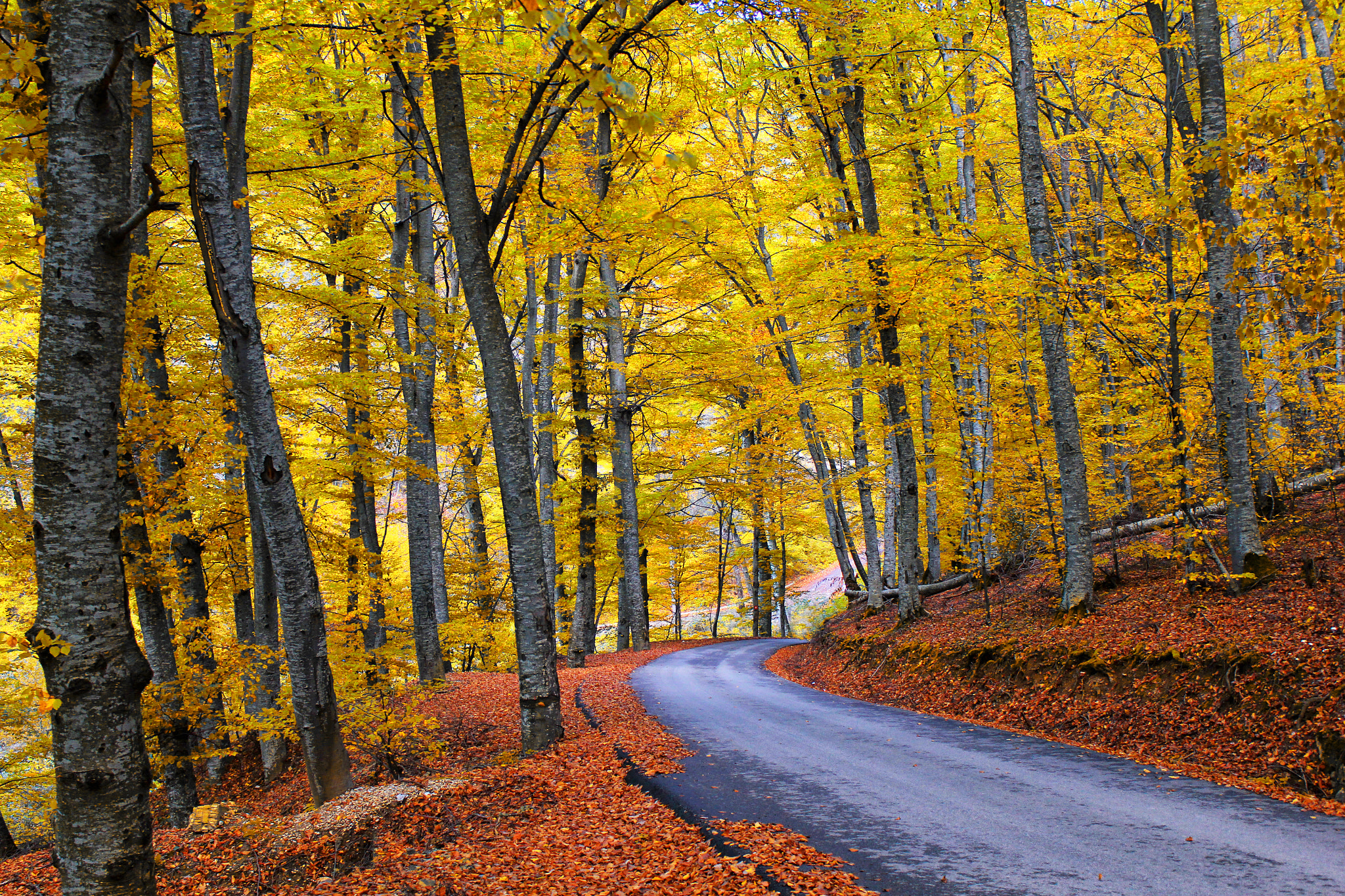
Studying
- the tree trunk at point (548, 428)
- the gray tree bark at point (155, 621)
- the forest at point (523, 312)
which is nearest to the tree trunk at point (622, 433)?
the forest at point (523, 312)

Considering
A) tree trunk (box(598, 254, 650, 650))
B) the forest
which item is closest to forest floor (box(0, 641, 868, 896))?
the forest

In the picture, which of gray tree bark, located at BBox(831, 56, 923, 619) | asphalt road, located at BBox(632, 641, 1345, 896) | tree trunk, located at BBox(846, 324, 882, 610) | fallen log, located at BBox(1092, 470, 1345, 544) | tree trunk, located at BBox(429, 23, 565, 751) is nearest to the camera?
asphalt road, located at BBox(632, 641, 1345, 896)

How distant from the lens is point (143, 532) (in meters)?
7.80

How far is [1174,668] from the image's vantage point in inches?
271

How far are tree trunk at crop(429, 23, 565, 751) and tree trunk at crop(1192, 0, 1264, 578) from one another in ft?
25.5

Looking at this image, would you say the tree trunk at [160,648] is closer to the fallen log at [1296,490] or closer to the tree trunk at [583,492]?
the tree trunk at [583,492]

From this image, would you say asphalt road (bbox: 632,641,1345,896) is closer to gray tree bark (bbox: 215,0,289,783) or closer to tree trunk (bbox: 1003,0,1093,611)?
tree trunk (bbox: 1003,0,1093,611)

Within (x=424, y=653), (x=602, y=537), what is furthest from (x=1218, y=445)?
(x=602, y=537)

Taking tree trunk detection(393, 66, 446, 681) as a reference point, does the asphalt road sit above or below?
below

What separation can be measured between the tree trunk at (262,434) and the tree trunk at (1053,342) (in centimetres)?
876

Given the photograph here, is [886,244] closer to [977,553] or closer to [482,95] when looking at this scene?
[977,553]

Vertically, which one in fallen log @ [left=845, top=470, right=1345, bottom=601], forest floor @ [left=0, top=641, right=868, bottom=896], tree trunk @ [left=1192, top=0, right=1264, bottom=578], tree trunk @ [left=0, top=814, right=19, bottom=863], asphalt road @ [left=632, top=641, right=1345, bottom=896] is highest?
tree trunk @ [left=1192, top=0, right=1264, bottom=578]

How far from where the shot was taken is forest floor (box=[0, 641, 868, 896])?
4270 millimetres

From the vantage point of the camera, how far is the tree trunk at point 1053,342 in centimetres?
906
